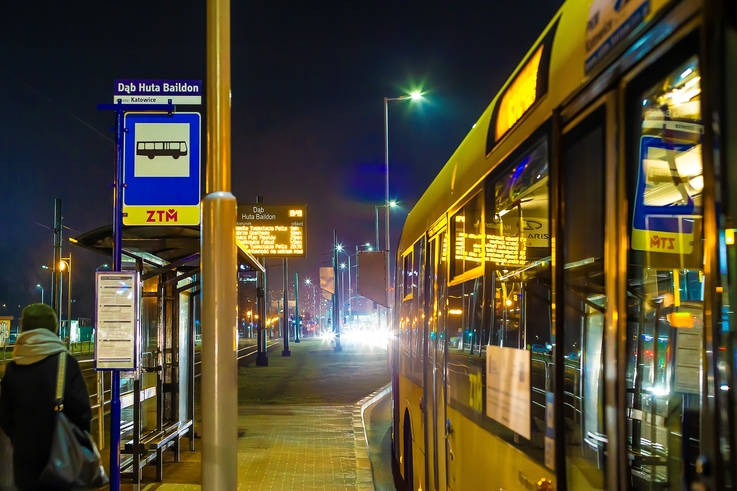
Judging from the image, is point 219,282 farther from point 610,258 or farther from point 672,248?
point 672,248

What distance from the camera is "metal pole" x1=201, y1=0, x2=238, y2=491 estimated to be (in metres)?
3.80

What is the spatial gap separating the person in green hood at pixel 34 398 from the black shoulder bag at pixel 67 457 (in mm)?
42

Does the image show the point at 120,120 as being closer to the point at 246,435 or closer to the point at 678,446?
the point at 678,446

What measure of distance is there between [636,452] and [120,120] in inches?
194

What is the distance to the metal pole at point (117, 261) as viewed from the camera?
5.35 m

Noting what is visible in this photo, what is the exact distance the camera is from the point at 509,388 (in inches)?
130

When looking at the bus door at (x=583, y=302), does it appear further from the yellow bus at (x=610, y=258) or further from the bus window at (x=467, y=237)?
the bus window at (x=467, y=237)

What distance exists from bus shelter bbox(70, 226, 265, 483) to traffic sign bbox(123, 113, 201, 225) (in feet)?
4.05

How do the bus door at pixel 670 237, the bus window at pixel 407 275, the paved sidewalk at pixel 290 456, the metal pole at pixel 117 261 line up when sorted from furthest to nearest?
the paved sidewalk at pixel 290 456, the bus window at pixel 407 275, the metal pole at pixel 117 261, the bus door at pixel 670 237

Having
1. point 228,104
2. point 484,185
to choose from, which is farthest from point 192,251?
point 484,185

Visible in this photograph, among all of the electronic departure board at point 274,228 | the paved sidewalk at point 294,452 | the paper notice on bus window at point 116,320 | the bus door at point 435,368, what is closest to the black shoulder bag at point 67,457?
the paper notice on bus window at point 116,320

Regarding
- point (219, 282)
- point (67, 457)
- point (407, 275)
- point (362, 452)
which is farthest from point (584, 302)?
point (362, 452)

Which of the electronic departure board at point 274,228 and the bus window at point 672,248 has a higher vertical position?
the electronic departure board at point 274,228

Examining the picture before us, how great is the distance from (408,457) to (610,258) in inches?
226
